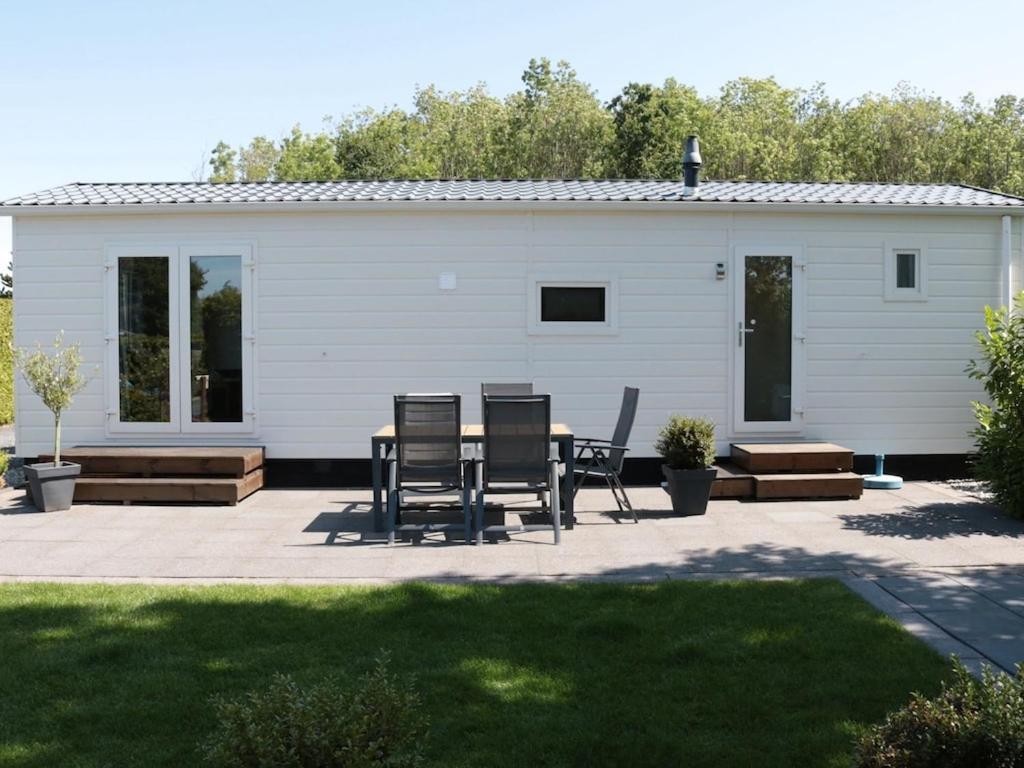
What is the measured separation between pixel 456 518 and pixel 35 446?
4.39 m

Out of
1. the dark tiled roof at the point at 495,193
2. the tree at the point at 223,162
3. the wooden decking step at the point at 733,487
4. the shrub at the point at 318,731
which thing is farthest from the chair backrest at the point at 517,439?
the tree at the point at 223,162

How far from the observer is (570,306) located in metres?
9.41

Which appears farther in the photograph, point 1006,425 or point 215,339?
point 215,339

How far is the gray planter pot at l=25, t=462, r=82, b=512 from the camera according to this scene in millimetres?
7910

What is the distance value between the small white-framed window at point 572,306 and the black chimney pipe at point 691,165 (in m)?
1.61

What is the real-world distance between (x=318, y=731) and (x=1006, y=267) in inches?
357

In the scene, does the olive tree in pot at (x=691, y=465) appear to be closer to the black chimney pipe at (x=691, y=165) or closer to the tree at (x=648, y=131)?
the black chimney pipe at (x=691, y=165)

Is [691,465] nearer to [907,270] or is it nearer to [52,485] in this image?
[907,270]

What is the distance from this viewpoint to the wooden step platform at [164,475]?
833 centimetres

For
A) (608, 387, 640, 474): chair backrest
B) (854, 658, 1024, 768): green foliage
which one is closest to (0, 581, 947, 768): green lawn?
(854, 658, 1024, 768): green foliage

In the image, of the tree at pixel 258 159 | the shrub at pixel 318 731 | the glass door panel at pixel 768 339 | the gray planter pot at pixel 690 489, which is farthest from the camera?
the tree at pixel 258 159

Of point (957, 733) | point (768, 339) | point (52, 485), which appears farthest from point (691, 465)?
point (957, 733)

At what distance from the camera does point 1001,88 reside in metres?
39.4

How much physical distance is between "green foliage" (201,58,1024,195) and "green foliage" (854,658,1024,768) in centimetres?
2808
